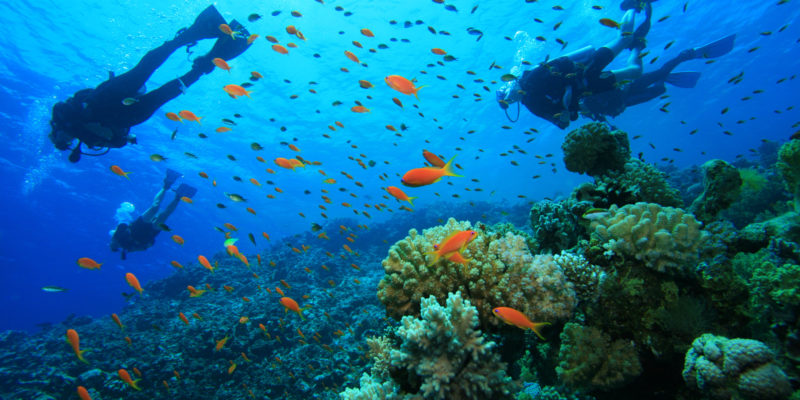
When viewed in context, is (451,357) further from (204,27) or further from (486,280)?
(204,27)

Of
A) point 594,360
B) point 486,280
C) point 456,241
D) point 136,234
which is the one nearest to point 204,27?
point 136,234

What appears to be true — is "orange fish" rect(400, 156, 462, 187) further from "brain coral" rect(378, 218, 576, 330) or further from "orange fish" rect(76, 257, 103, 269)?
"orange fish" rect(76, 257, 103, 269)

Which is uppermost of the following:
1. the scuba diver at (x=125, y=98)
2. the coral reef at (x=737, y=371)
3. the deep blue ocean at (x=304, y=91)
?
the deep blue ocean at (x=304, y=91)

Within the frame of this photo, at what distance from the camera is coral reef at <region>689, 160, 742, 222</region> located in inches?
157

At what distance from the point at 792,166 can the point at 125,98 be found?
15.0m

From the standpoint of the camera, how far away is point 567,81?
8141 millimetres

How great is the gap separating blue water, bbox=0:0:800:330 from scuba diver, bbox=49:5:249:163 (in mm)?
3828

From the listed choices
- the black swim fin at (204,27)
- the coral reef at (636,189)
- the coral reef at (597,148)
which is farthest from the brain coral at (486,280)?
the black swim fin at (204,27)

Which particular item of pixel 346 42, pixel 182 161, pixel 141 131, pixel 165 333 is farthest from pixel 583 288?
pixel 182 161

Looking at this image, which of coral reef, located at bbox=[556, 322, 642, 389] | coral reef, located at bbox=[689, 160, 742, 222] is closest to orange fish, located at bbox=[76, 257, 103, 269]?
coral reef, located at bbox=[556, 322, 642, 389]

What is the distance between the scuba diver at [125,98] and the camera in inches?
335

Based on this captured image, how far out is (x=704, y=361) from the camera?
1897 mm

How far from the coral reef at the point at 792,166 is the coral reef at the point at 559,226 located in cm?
254

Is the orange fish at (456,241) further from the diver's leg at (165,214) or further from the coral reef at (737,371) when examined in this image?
the diver's leg at (165,214)
